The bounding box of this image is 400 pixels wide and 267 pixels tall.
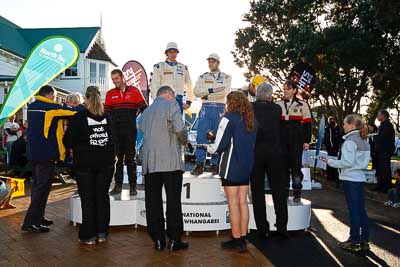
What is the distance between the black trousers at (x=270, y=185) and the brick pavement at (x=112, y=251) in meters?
0.50

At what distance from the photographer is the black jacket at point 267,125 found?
555 cm

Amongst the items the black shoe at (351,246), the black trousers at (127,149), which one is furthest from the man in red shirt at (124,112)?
the black shoe at (351,246)

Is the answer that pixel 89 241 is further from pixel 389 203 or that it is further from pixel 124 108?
pixel 389 203

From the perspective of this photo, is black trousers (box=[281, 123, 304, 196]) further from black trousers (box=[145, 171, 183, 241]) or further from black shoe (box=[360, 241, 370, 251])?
black trousers (box=[145, 171, 183, 241])

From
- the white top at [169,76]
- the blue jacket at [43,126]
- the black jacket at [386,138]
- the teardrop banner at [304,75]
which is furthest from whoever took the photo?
the teardrop banner at [304,75]

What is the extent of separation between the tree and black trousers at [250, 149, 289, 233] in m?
12.0

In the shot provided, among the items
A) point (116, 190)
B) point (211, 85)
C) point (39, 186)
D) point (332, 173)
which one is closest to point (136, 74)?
point (211, 85)

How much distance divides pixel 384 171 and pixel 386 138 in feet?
2.75

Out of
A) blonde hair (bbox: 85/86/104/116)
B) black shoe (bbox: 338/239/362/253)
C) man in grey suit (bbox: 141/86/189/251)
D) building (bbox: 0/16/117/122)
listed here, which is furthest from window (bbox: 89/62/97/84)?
black shoe (bbox: 338/239/362/253)

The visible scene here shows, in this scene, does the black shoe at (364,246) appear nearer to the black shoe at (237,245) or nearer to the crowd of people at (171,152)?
the crowd of people at (171,152)

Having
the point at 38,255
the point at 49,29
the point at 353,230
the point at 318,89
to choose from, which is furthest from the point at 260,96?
the point at 49,29

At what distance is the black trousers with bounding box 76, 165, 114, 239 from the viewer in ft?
17.4

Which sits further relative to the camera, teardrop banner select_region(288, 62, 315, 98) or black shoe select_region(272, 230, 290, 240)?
teardrop banner select_region(288, 62, 315, 98)

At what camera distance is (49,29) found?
31641 mm
